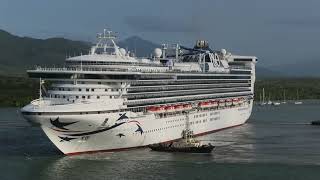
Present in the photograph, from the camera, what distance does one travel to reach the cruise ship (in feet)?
166

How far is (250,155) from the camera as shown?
56188 millimetres

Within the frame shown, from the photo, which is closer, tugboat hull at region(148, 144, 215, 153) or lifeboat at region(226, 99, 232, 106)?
tugboat hull at region(148, 144, 215, 153)

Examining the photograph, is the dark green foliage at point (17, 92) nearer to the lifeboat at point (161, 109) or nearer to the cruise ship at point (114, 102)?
the cruise ship at point (114, 102)

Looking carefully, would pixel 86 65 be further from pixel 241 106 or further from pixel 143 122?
pixel 241 106

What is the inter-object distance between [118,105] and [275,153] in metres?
16.0

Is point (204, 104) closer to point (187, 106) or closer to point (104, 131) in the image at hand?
point (187, 106)

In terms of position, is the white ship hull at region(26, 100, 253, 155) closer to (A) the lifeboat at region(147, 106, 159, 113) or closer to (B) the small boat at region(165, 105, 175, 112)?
(A) the lifeboat at region(147, 106, 159, 113)

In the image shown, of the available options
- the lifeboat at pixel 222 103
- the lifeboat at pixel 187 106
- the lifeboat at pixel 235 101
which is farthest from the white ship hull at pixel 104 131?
the lifeboat at pixel 235 101

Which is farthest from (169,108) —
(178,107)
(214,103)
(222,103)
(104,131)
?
(222,103)

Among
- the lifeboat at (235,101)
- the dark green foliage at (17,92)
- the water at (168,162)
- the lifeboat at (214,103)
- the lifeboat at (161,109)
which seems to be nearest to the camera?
the water at (168,162)

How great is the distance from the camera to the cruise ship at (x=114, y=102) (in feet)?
166

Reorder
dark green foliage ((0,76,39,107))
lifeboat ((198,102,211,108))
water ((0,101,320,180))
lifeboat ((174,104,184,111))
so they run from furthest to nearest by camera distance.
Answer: dark green foliage ((0,76,39,107)), lifeboat ((198,102,211,108)), lifeboat ((174,104,184,111)), water ((0,101,320,180))

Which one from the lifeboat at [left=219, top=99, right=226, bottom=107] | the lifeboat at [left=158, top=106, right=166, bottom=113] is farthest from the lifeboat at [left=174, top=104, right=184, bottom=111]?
the lifeboat at [left=219, top=99, right=226, bottom=107]

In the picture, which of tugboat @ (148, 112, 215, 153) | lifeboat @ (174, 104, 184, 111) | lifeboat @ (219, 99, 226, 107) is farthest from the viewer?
lifeboat @ (219, 99, 226, 107)
